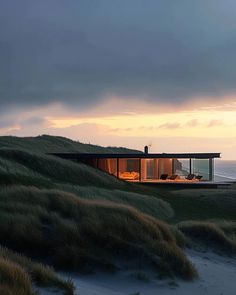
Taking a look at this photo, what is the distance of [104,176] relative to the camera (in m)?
37.2

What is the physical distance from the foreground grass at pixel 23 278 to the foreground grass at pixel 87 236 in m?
1.55

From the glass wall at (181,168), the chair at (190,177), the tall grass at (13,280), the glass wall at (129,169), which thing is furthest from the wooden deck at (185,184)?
the tall grass at (13,280)

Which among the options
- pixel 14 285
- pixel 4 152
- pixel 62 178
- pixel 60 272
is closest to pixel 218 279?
pixel 60 272

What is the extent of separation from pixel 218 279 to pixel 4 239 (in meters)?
4.19

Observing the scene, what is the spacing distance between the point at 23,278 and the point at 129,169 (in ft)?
126

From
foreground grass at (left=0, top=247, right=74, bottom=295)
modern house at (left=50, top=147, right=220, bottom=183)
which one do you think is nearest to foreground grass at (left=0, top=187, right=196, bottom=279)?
foreground grass at (left=0, top=247, right=74, bottom=295)

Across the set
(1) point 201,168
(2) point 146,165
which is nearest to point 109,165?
(2) point 146,165

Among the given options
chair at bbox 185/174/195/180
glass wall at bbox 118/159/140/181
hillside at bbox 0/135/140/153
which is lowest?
chair at bbox 185/174/195/180

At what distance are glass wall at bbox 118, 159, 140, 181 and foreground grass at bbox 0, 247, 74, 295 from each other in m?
35.5

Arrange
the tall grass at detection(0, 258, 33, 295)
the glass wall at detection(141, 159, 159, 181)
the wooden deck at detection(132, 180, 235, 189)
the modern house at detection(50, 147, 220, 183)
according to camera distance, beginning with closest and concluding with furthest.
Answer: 1. the tall grass at detection(0, 258, 33, 295)
2. the wooden deck at detection(132, 180, 235, 189)
3. the modern house at detection(50, 147, 220, 183)
4. the glass wall at detection(141, 159, 159, 181)

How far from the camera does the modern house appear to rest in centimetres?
4469

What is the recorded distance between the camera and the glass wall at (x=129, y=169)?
147 feet

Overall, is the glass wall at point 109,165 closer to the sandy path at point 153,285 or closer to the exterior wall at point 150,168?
the exterior wall at point 150,168

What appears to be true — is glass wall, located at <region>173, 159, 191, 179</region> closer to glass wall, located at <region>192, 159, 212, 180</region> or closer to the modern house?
the modern house
